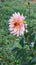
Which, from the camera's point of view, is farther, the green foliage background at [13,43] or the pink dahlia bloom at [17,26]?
the green foliage background at [13,43]

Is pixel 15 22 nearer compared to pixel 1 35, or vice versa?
pixel 15 22

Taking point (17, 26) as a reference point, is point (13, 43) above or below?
below

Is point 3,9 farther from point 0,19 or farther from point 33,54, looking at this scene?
point 33,54

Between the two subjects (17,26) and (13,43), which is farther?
(13,43)

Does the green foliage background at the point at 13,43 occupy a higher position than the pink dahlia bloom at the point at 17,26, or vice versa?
the pink dahlia bloom at the point at 17,26

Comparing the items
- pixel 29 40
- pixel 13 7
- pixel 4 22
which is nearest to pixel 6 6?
pixel 13 7

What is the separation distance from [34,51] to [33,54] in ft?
0.07

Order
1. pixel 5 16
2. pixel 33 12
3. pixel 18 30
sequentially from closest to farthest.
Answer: pixel 18 30
pixel 5 16
pixel 33 12

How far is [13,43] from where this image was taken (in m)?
4.40

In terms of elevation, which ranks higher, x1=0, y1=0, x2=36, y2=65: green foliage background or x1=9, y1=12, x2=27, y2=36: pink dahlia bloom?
x1=9, y1=12, x2=27, y2=36: pink dahlia bloom

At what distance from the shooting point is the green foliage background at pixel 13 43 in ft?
5.26

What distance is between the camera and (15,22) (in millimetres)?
1533

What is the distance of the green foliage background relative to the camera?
5.26 feet

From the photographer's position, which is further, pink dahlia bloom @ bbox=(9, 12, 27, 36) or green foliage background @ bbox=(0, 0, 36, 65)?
green foliage background @ bbox=(0, 0, 36, 65)
